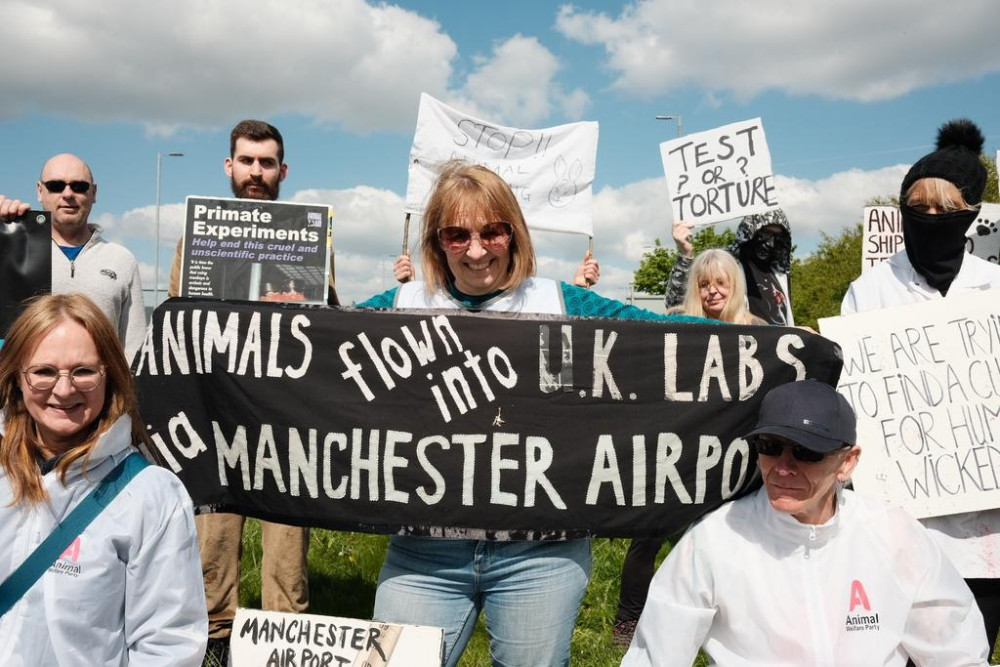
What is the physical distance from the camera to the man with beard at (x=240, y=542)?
4383 mm

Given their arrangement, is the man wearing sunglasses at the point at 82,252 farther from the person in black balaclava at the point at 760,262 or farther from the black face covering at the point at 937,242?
the black face covering at the point at 937,242

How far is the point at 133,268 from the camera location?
4.57 m

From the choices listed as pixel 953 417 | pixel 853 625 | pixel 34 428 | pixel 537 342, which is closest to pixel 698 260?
pixel 953 417

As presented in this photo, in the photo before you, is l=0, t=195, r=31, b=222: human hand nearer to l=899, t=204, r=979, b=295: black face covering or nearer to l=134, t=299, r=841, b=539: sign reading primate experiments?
l=134, t=299, r=841, b=539: sign reading primate experiments

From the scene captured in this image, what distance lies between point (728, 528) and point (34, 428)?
6.39ft

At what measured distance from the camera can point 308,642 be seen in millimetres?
2936

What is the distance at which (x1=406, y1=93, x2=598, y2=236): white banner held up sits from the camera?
6156 mm

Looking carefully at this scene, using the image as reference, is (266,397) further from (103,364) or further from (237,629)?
(237,629)

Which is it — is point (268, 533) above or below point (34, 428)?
below

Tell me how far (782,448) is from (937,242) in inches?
51.7

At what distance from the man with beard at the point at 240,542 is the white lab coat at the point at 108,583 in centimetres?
200

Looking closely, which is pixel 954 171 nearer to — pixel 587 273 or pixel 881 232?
pixel 587 273

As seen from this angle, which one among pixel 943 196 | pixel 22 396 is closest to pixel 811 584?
pixel 943 196

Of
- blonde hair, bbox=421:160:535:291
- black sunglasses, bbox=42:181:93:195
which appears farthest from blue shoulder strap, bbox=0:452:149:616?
black sunglasses, bbox=42:181:93:195
